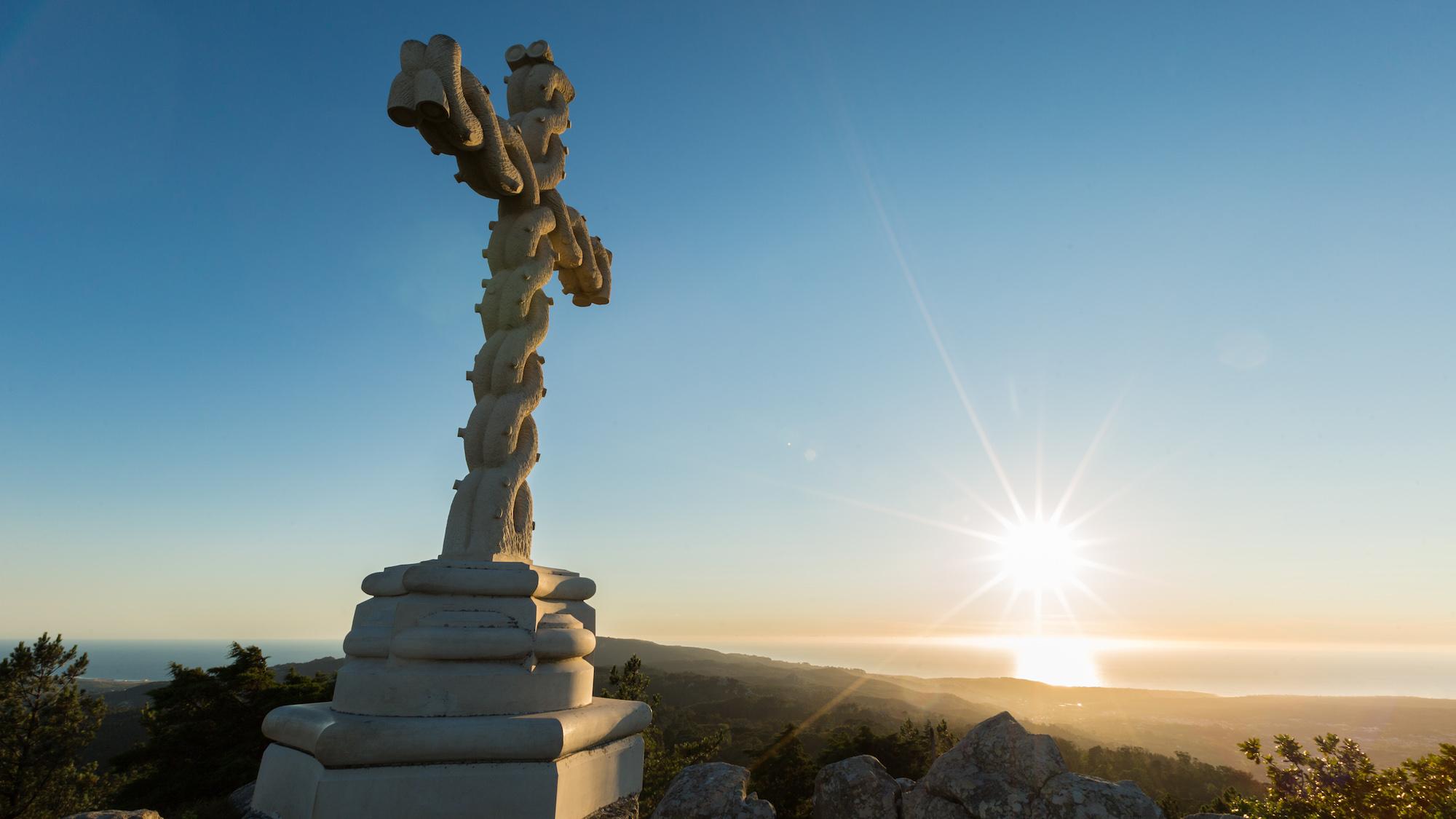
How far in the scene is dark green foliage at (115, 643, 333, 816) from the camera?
1592 centimetres

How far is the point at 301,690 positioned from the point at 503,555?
15406mm

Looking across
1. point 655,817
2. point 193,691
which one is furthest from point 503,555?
point 193,691

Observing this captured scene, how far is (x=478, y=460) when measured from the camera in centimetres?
522

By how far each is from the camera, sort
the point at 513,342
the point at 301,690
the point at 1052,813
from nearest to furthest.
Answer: the point at 1052,813 < the point at 513,342 < the point at 301,690

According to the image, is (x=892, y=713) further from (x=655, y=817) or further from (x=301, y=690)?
(x=655, y=817)

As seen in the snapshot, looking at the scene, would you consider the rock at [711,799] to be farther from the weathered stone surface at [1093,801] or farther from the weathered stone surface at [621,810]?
the weathered stone surface at [1093,801]

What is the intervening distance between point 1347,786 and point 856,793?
3453mm

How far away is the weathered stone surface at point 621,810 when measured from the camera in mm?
4453

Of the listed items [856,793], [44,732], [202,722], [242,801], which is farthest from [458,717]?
[44,732]

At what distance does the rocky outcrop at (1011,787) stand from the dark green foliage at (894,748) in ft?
24.2

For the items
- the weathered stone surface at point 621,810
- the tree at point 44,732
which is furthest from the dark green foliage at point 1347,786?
the tree at point 44,732

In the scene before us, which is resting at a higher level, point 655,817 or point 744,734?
point 655,817

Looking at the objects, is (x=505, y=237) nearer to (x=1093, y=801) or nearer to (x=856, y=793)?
(x=856, y=793)

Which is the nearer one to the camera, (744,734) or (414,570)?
(414,570)
